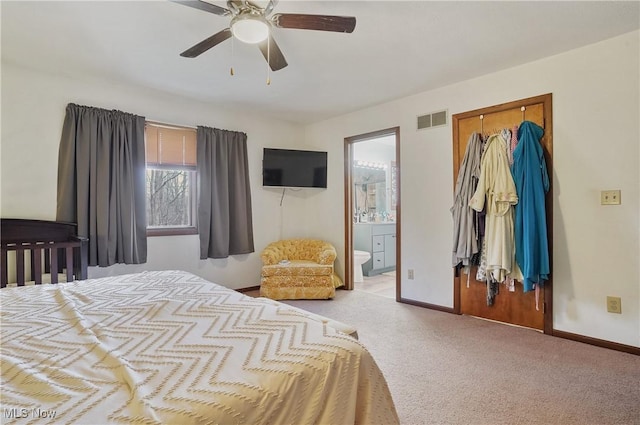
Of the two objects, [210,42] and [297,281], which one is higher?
[210,42]

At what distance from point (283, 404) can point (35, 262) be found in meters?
→ 2.95

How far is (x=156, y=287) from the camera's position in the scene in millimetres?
1733

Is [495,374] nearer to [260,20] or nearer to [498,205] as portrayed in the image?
[498,205]

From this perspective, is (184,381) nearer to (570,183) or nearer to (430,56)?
(430,56)

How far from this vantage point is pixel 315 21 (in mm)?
1783

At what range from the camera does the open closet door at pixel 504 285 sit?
108 inches

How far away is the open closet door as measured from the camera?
108 inches

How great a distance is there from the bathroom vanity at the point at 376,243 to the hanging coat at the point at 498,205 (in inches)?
102

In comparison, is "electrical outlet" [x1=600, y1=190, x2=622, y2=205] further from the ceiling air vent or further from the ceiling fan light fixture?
the ceiling fan light fixture

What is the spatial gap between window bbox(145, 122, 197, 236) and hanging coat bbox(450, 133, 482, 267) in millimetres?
2996

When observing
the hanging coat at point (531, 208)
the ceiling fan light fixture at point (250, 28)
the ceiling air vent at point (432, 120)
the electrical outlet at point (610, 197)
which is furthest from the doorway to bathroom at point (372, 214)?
the ceiling fan light fixture at point (250, 28)

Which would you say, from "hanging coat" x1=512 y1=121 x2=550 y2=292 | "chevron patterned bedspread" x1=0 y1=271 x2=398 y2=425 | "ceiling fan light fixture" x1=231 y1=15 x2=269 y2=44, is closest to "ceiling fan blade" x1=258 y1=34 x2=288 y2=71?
"ceiling fan light fixture" x1=231 y1=15 x2=269 y2=44

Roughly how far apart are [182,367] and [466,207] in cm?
286

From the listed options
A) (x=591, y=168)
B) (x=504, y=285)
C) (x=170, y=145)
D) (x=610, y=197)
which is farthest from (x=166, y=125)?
(x=610, y=197)
